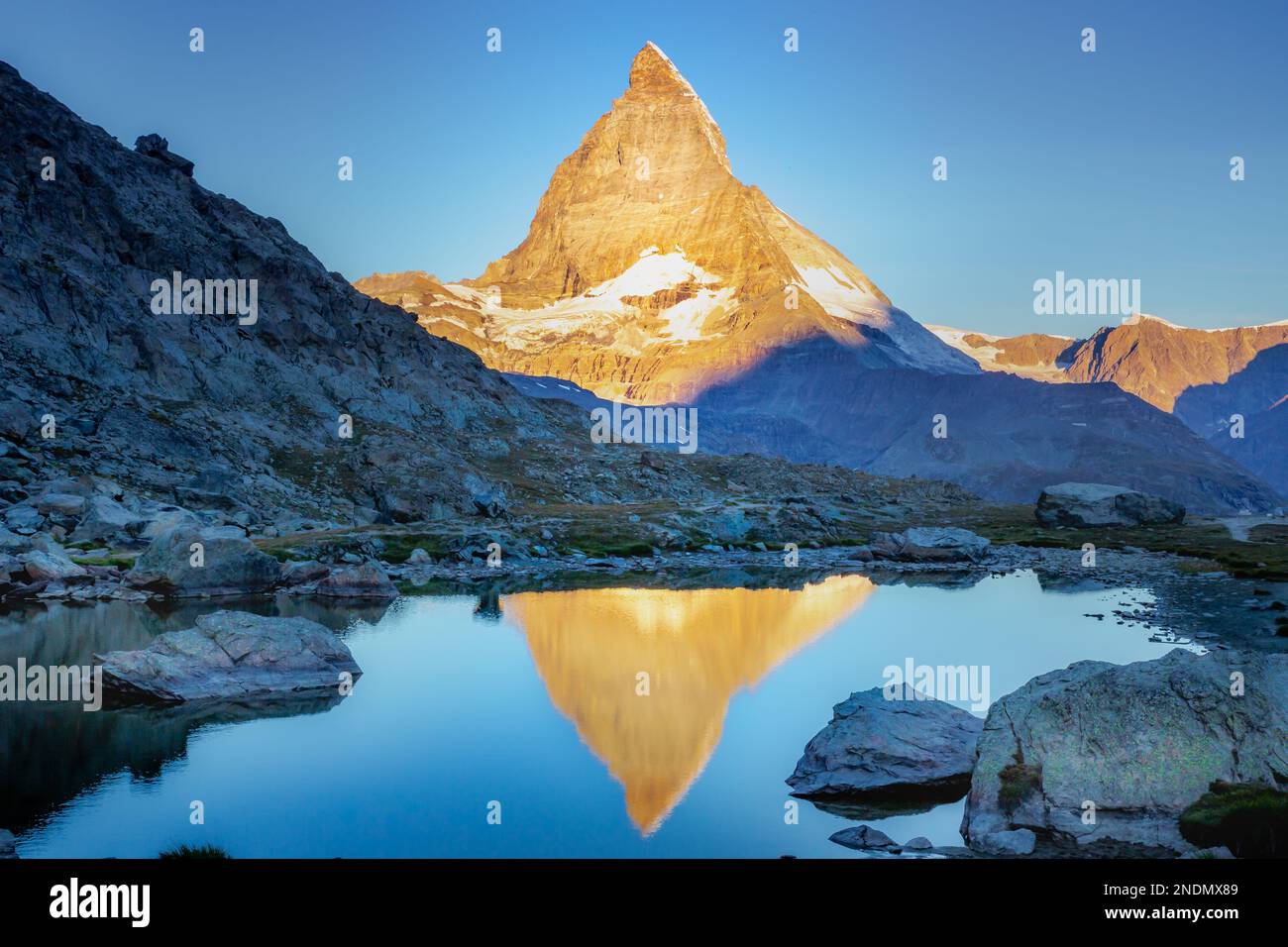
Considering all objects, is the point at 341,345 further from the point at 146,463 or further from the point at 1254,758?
the point at 1254,758

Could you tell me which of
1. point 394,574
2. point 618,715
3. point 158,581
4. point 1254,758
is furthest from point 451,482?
point 1254,758

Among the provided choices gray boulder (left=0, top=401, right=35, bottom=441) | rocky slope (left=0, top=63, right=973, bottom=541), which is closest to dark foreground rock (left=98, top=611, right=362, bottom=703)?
rocky slope (left=0, top=63, right=973, bottom=541)

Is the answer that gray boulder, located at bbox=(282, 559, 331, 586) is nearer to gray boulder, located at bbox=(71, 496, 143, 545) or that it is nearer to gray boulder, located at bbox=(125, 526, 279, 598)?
gray boulder, located at bbox=(125, 526, 279, 598)

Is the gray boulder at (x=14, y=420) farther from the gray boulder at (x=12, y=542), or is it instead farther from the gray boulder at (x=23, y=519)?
the gray boulder at (x=12, y=542)

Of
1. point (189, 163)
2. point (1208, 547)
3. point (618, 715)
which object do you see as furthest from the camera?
point (189, 163)

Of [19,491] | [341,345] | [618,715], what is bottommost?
[618,715]

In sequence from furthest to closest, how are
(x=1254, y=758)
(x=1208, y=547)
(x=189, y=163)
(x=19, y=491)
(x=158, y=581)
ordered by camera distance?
1. (x=189, y=163)
2. (x=1208, y=547)
3. (x=19, y=491)
4. (x=158, y=581)
5. (x=1254, y=758)

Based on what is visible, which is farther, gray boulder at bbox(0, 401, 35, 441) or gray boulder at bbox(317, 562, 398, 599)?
gray boulder at bbox(0, 401, 35, 441)
